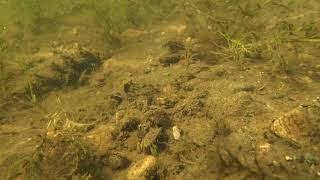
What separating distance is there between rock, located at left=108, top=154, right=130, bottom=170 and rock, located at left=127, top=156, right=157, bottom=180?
10 centimetres

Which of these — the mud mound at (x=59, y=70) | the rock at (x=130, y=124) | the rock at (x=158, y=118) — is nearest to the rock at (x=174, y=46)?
the mud mound at (x=59, y=70)

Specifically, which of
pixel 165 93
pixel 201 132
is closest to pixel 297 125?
pixel 201 132

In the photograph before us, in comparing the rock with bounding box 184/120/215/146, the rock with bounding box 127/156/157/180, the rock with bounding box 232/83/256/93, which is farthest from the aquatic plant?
the rock with bounding box 232/83/256/93

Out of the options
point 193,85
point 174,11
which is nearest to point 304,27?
point 193,85

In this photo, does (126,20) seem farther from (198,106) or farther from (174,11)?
(198,106)

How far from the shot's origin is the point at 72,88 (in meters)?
4.92

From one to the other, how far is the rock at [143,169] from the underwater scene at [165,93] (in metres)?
0.01

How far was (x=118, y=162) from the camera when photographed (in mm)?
3340

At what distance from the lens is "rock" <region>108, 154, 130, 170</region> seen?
3338 millimetres

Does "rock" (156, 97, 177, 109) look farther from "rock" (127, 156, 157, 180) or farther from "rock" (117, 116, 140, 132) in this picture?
"rock" (127, 156, 157, 180)

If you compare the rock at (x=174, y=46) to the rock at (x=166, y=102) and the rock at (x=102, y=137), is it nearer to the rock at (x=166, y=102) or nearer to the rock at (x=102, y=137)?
the rock at (x=166, y=102)

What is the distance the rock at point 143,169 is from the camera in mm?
3137

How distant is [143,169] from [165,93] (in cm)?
125

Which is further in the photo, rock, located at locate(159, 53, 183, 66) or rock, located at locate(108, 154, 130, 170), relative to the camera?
rock, located at locate(159, 53, 183, 66)
